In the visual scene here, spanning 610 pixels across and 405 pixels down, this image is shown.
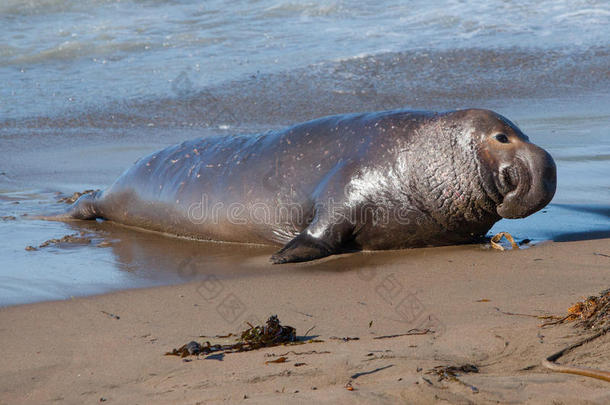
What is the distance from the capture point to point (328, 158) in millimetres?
5355

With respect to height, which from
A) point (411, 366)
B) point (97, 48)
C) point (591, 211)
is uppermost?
point (97, 48)

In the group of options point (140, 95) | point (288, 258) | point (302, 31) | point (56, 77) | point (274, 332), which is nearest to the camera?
point (274, 332)

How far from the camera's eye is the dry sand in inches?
100

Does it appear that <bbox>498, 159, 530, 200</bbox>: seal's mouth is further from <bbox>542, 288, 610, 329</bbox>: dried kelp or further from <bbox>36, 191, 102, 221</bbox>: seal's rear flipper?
<bbox>36, 191, 102, 221</bbox>: seal's rear flipper

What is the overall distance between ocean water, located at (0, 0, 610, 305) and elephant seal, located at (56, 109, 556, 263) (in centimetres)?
32

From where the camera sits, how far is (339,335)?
3.23 m

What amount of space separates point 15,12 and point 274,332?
56.0 ft

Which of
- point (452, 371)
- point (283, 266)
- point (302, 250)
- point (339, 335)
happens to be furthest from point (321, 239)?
point (452, 371)

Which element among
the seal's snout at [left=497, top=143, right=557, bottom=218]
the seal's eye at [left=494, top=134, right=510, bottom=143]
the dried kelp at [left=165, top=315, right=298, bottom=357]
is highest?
the seal's eye at [left=494, top=134, right=510, bottom=143]

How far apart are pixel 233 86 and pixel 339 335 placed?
9.54 m

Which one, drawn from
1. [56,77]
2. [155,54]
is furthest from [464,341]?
[155,54]

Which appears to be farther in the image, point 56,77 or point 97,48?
point 97,48

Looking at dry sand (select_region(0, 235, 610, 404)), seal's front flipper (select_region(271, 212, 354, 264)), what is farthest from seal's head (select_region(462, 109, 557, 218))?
seal's front flipper (select_region(271, 212, 354, 264))

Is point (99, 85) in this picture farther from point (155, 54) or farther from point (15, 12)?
point (15, 12)
